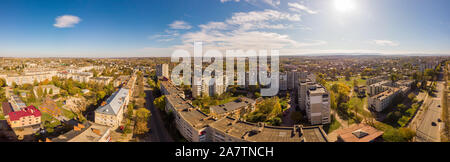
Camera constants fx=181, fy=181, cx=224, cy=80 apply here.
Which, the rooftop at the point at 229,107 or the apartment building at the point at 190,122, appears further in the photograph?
the rooftop at the point at 229,107

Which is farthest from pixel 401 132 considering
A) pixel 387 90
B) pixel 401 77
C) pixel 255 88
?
pixel 401 77

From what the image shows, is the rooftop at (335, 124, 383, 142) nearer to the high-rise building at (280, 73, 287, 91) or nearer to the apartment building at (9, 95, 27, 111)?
the high-rise building at (280, 73, 287, 91)

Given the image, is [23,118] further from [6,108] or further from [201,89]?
[201,89]

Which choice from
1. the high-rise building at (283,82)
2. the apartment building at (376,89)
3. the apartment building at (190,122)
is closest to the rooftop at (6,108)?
the apartment building at (190,122)

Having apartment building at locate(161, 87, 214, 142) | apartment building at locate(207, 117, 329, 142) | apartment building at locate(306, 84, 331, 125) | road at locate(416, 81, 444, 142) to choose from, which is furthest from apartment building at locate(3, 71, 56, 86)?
road at locate(416, 81, 444, 142)

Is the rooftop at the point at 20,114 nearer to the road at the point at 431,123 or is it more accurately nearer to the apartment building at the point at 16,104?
the apartment building at the point at 16,104
